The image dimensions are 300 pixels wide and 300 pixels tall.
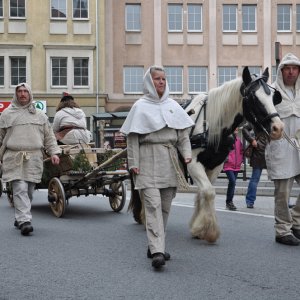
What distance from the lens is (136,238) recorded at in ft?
24.3

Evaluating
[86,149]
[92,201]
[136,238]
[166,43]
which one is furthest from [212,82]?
[136,238]

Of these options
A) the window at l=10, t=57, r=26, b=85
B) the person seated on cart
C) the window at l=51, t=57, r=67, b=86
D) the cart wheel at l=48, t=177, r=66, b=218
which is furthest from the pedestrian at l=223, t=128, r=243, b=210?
the window at l=10, t=57, r=26, b=85

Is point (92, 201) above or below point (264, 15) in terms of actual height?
below

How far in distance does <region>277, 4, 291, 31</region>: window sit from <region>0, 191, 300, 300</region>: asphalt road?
1170 inches

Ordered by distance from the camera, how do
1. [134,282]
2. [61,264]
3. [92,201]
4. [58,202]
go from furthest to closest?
[92,201] → [58,202] → [61,264] → [134,282]

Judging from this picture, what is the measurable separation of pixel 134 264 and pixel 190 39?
3167 cm

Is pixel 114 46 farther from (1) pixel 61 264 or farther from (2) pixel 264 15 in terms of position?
(1) pixel 61 264

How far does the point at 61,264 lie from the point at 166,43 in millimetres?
31345

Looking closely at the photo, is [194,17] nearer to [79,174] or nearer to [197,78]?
[197,78]

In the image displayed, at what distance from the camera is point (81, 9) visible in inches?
1363

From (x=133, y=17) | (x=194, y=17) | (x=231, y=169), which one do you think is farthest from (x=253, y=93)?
(x=194, y=17)

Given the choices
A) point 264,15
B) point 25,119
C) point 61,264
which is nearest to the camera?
point 61,264

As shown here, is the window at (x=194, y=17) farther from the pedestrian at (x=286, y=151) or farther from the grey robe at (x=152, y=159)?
the grey robe at (x=152, y=159)

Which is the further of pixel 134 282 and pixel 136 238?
pixel 136 238
